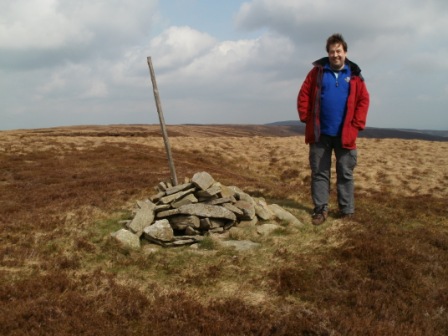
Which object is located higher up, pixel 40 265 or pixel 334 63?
pixel 334 63

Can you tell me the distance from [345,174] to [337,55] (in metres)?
3.45

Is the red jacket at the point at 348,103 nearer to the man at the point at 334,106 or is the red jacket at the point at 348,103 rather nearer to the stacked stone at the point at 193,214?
the man at the point at 334,106

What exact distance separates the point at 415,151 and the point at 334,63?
3623 cm

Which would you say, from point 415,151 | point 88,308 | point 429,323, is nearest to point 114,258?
point 88,308

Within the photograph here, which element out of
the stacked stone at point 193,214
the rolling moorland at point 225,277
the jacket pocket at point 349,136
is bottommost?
the rolling moorland at point 225,277

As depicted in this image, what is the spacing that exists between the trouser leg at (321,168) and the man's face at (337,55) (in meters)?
2.08

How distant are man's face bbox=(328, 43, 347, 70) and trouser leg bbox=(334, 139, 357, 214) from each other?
224 cm

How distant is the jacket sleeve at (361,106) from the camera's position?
33.5ft

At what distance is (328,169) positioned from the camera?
36.2ft

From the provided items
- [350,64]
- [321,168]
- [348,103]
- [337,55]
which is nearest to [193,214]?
[321,168]

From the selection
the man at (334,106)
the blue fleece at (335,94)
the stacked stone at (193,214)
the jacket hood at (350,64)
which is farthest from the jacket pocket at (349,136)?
the stacked stone at (193,214)

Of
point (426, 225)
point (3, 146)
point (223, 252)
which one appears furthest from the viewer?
point (3, 146)

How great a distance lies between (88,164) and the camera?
91.9 feet

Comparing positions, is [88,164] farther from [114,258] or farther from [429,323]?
[429,323]
